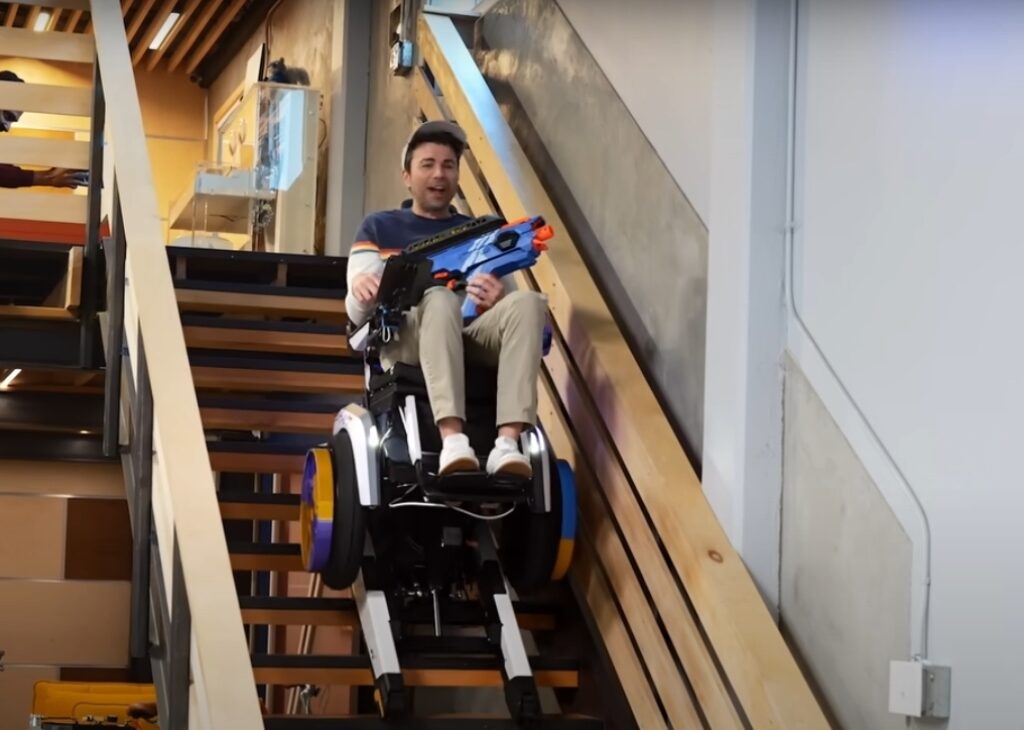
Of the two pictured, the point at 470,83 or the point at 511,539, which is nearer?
the point at 511,539

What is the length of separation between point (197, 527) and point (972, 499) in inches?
56.3

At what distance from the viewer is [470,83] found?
5434mm

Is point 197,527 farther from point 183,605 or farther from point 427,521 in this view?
point 427,521

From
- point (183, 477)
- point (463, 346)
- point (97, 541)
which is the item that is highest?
point (463, 346)

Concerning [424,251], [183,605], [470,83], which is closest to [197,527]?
[183,605]

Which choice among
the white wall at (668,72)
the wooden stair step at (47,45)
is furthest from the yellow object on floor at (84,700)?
the white wall at (668,72)

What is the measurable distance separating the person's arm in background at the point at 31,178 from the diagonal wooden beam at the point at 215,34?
4675 millimetres

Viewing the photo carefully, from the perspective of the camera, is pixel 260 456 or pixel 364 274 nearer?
pixel 364 274

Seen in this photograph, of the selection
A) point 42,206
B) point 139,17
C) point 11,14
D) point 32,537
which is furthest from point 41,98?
point 11,14

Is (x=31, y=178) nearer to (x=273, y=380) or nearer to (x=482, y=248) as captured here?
(x=273, y=380)

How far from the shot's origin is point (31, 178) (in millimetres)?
5582

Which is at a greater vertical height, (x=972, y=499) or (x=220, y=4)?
(x=220, y=4)

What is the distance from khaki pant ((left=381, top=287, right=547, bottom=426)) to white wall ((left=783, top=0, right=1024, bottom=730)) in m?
0.68

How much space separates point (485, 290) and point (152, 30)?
7559 mm
